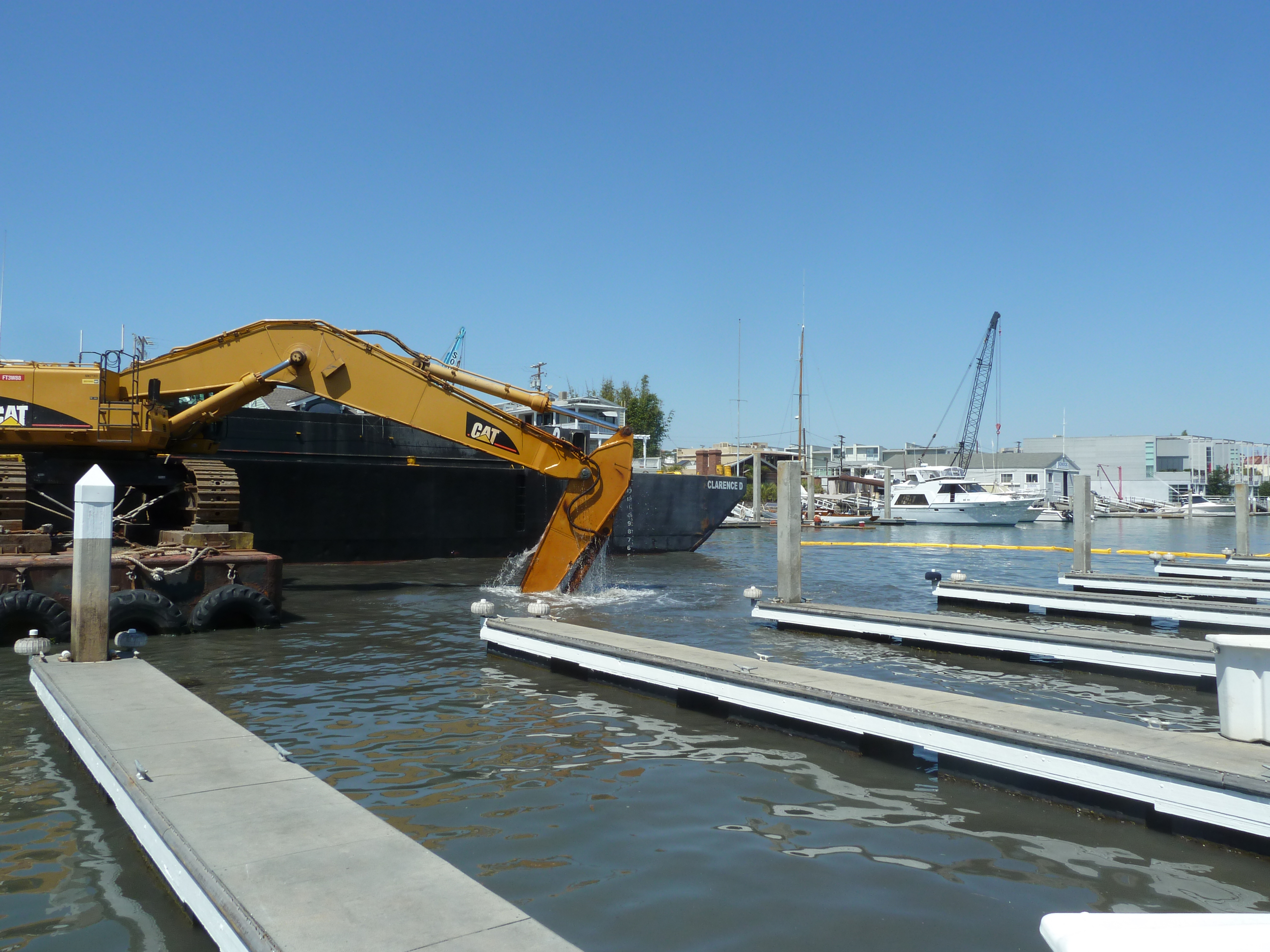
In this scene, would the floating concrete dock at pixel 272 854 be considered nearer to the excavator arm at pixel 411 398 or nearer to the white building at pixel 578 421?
the excavator arm at pixel 411 398

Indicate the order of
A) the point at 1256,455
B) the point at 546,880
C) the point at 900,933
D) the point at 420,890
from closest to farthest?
1. the point at 420,890
2. the point at 900,933
3. the point at 546,880
4. the point at 1256,455

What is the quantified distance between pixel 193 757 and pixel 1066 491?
3877 inches

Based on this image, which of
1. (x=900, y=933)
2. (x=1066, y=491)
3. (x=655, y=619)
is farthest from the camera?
(x=1066, y=491)

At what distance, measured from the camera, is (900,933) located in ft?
16.5

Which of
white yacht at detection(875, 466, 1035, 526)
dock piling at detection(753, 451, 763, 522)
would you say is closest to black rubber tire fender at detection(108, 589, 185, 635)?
dock piling at detection(753, 451, 763, 522)

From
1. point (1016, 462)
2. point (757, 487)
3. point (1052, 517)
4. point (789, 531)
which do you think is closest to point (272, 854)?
point (789, 531)

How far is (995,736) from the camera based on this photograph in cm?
749

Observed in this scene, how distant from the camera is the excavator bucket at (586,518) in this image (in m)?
18.4

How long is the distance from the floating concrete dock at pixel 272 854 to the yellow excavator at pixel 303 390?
10418 millimetres

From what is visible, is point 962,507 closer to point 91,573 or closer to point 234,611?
point 234,611

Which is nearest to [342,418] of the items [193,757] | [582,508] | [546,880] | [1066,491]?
[582,508]

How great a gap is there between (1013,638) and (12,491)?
14.9 meters

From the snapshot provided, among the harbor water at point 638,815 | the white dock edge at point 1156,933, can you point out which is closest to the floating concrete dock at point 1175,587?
the harbor water at point 638,815

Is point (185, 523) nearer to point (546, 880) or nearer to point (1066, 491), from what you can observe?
point (546, 880)
